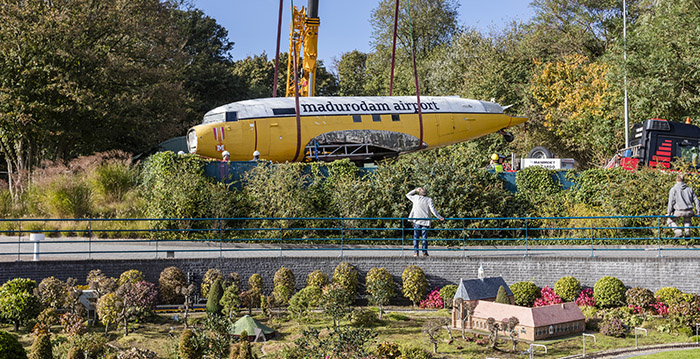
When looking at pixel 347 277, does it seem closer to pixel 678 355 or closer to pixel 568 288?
pixel 568 288

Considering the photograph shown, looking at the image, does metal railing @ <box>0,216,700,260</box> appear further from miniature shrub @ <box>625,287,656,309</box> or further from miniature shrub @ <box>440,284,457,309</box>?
miniature shrub @ <box>625,287,656,309</box>

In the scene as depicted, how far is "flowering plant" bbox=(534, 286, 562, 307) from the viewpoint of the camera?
1872 centimetres

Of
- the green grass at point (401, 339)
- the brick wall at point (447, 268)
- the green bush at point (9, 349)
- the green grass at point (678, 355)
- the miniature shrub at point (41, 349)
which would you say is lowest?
the green grass at point (678, 355)

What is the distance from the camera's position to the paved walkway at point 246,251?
20.5m

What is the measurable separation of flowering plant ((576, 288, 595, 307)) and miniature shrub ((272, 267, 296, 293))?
734cm

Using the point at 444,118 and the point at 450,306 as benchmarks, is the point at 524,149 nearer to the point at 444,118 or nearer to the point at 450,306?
the point at 444,118

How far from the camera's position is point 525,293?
18.7 meters

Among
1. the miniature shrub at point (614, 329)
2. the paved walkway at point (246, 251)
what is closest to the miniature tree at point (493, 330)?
the miniature shrub at point (614, 329)

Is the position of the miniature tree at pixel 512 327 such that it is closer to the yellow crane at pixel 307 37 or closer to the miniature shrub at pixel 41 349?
the miniature shrub at pixel 41 349

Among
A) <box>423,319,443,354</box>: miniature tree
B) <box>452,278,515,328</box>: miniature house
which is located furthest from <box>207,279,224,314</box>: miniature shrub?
<box>452,278,515,328</box>: miniature house

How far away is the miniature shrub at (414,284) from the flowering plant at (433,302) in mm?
168

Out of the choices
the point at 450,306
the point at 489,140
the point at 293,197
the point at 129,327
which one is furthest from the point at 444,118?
the point at 129,327

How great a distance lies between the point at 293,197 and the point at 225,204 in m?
2.36

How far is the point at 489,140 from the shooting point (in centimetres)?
4516
